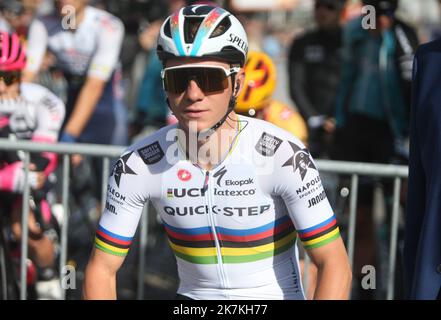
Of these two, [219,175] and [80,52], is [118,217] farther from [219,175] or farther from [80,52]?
[80,52]

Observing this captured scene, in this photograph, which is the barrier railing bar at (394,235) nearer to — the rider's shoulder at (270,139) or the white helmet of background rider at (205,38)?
the rider's shoulder at (270,139)

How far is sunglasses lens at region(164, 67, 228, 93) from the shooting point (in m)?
3.55

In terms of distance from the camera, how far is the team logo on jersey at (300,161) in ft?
11.7

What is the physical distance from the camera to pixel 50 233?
20.2 ft

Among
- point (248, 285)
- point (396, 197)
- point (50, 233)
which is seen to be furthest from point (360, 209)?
point (248, 285)

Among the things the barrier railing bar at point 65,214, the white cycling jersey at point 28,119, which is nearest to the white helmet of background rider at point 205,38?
the barrier railing bar at point 65,214

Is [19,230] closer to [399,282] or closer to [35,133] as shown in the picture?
[35,133]

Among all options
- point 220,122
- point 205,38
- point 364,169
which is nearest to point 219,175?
point 220,122

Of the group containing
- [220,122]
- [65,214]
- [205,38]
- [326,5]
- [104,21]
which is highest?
[205,38]

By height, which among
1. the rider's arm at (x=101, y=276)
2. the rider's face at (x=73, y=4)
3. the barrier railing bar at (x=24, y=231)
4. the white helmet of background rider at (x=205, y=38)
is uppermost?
the white helmet of background rider at (x=205, y=38)

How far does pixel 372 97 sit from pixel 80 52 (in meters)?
2.58

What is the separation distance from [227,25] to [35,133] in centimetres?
298

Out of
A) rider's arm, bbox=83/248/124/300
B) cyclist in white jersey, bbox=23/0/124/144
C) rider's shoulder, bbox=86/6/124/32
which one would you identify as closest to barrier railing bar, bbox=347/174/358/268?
rider's arm, bbox=83/248/124/300

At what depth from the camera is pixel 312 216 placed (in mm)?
3504
